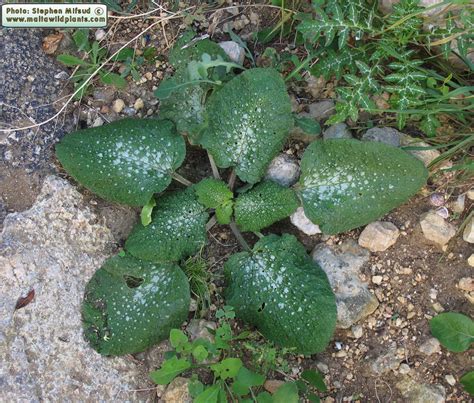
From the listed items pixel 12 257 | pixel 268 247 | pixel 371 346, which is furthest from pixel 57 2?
pixel 371 346

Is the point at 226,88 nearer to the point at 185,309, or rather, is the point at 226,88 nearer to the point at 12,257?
the point at 185,309

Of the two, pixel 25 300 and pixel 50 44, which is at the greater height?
pixel 50 44

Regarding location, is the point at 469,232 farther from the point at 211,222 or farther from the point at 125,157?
the point at 125,157

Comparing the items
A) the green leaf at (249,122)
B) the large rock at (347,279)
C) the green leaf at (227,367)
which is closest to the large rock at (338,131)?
the green leaf at (249,122)

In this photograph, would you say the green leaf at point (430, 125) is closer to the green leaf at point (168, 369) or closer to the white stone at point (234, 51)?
the white stone at point (234, 51)

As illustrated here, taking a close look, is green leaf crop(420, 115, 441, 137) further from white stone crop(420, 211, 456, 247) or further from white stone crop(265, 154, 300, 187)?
white stone crop(265, 154, 300, 187)

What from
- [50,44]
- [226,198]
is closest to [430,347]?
[226,198]
